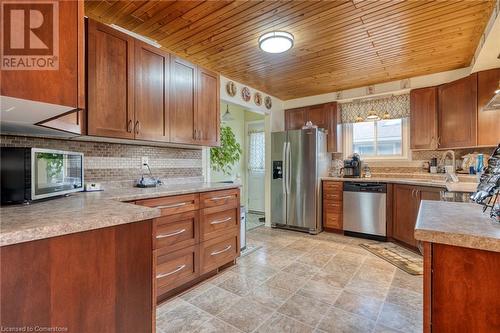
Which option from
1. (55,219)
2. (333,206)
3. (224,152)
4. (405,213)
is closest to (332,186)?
(333,206)

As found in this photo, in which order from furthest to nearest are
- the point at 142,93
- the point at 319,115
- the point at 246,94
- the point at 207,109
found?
the point at 319,115 → the point at 246,94 → the point at 207,109 → the point at 142,93

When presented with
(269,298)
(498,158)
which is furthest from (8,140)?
(498,158)

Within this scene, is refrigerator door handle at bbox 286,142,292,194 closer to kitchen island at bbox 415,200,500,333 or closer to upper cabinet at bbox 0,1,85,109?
kitchen island at bbox 415,200,500,333

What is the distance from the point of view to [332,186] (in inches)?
158

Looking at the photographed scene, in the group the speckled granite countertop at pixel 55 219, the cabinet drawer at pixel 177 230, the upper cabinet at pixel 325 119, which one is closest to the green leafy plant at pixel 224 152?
the upper cabinet at pixel 325 119

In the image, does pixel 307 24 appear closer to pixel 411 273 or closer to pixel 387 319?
pixel 387 319

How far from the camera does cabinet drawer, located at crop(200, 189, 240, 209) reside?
2366 mm

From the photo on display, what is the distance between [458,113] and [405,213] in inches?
57.2

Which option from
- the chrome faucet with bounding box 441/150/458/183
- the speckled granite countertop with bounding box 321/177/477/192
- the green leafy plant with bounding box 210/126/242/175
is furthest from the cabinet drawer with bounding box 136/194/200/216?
the chrome faucet with bounding box 441/150/458/183

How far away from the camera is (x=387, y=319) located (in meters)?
1.78

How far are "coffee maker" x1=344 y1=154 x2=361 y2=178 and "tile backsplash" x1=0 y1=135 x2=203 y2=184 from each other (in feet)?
8.10

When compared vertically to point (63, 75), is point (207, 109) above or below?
above

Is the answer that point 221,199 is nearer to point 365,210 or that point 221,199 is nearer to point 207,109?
point 207,109

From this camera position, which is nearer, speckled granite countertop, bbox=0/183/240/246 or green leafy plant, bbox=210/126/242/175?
speckled granite countertop, bbox=0/183/240/246
